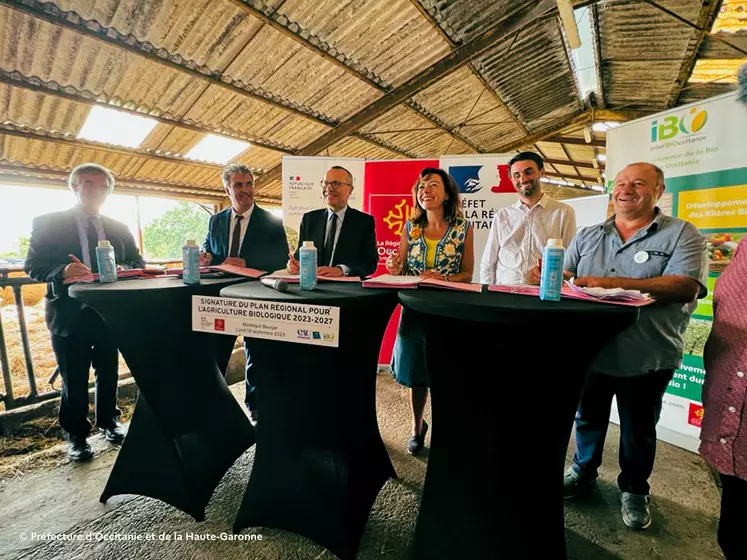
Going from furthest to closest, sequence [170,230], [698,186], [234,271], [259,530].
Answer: [170,230] → [698,186] → [234,271] → [259,530]

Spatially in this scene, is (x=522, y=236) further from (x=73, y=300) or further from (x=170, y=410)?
(x=73, y=300)

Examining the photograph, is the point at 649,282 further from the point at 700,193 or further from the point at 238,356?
the point at 238,356

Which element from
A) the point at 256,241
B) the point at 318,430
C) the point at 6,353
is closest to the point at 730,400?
the point at 318,430

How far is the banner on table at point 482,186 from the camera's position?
10.8ft

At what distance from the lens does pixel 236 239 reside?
2.49 metres

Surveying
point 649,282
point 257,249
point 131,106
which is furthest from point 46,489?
point 131,106

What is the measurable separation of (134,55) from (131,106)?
84cm

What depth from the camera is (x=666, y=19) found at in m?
3.72

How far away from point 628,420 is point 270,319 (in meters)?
1.70

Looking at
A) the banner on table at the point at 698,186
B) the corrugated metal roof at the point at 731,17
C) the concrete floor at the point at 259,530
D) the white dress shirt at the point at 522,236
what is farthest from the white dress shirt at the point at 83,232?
the corrugated metal roof at the point at 731,17

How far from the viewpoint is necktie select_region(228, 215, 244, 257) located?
2484mm

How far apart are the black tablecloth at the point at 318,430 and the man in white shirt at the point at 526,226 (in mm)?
1267

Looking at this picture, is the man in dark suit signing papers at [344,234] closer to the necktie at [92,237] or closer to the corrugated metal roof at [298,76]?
the necktie at [92,237]

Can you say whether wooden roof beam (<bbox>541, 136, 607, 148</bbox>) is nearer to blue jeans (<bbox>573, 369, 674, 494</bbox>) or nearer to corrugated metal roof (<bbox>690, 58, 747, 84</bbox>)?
corrugated metal roof (<bbox>690, 58, 747, 84</bbox>)
